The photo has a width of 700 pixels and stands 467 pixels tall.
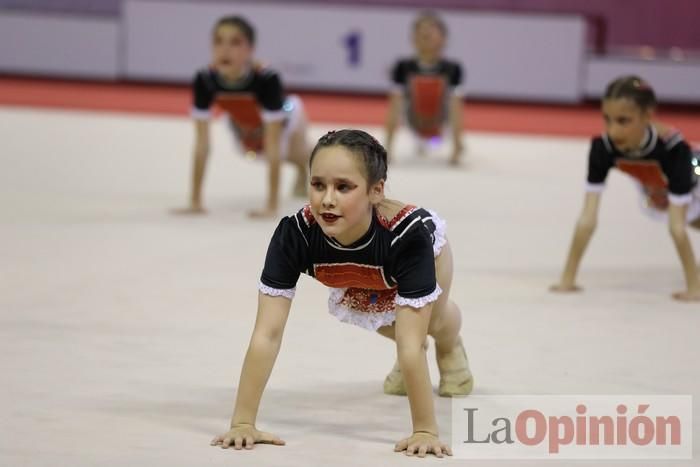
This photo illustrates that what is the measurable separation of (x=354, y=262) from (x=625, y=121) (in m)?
1.85

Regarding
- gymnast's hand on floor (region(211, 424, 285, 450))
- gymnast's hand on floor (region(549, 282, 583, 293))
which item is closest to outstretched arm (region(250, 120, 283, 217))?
gymnast's hand on floor (region(549, 282, 583, 293))

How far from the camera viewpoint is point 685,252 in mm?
4672

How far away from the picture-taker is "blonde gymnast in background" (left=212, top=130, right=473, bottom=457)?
2.88 metres

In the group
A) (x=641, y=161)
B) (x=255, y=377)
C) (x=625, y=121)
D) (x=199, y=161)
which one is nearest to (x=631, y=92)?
(x=625, y=121)

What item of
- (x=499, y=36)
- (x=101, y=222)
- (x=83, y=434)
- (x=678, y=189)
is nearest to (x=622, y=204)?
(x=678, y=189)

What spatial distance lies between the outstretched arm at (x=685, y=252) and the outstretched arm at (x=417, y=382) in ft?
6.58

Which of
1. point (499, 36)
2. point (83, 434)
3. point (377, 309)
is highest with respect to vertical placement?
point (499, 36)

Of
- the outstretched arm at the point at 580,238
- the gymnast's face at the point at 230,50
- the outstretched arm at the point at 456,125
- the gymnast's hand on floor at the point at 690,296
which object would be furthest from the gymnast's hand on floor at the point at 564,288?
the outstretched arm at the point at 456,125

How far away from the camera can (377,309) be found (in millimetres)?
3203

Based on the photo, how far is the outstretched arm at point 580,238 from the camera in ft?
15.5

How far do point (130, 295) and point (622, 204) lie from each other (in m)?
3.39

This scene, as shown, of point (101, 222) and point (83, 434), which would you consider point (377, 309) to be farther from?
point (101, 222)

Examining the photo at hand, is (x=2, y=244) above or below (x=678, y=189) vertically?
below

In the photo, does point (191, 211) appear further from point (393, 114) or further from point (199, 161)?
point (393, 114)
